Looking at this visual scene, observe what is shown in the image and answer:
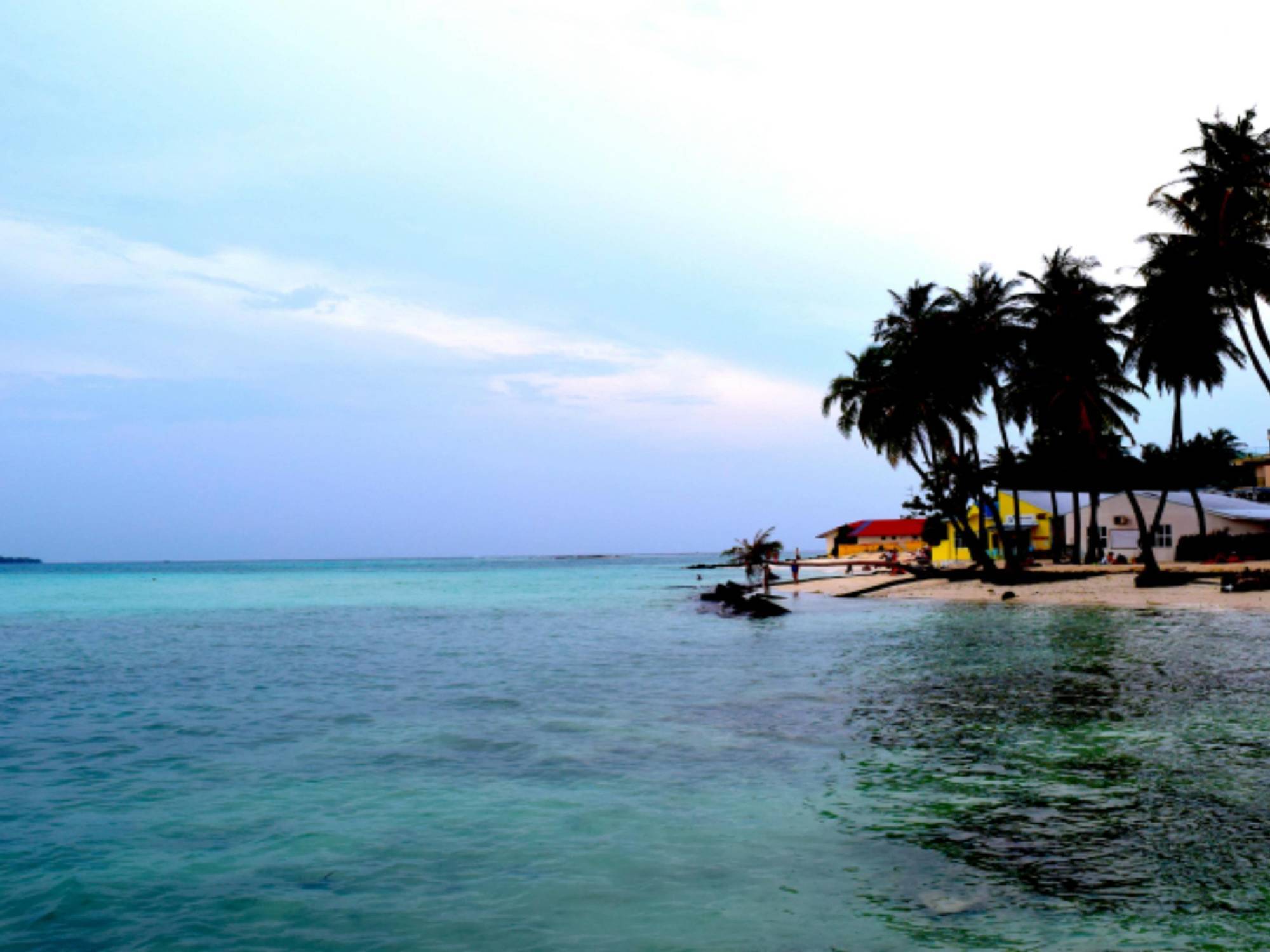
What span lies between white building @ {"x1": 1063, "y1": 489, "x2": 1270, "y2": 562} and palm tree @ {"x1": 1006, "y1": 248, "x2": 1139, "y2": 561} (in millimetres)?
6850

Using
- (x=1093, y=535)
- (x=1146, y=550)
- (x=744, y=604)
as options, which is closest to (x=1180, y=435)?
(x=1146, y=550)

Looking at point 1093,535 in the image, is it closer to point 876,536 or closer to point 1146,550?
point 1146,550

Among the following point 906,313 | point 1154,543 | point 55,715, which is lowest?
point 55,715

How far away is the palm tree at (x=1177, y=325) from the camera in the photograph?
35.8 m

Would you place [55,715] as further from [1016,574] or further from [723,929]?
[1016,574]

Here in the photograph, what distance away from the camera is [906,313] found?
156ft

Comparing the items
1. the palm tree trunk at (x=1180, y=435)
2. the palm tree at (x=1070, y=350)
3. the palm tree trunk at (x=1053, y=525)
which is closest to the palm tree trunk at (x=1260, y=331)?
the palm tree trunk at (x=1180, y=435)

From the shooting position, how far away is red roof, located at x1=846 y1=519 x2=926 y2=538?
99.6 meters

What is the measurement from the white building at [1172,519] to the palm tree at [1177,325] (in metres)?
10.2

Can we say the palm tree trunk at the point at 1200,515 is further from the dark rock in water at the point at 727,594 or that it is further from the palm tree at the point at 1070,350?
the dark rock in water at the point at 727,594

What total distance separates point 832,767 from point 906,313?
40.6 meters

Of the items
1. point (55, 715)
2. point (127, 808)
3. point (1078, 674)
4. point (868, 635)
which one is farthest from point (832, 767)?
point (868, 635)

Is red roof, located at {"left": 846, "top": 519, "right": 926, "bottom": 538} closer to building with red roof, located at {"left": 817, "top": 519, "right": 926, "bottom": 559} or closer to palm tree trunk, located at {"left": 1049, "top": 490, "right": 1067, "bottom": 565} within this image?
building with red roof, located at {"left": 817, "top": 519, "right": 926, "bottom": 559}

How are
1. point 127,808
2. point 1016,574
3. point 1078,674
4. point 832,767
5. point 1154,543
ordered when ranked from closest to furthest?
point 127,808 < point 832,767 < point 1078,674 < point 1016,574 < point 1154,543
